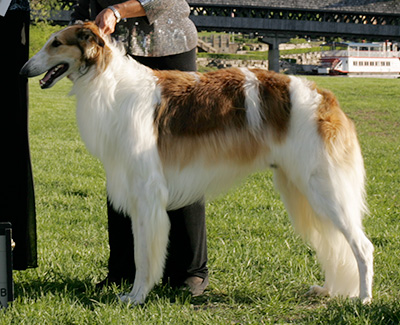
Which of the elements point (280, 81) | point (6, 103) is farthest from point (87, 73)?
point (280, 81)

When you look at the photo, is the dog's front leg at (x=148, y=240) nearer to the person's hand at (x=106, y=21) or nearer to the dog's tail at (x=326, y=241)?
the dog's tail at (x=326, y=241)

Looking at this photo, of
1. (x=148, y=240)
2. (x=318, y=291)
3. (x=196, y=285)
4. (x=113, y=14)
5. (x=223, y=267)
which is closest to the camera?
(x=113, y=14)

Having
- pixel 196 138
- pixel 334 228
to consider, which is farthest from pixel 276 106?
pixel 334 228

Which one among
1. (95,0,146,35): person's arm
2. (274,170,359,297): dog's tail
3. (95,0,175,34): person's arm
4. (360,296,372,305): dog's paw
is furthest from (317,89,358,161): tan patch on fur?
(95,0,146,35): person's arm

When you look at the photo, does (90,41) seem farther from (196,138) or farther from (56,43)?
(196,138)

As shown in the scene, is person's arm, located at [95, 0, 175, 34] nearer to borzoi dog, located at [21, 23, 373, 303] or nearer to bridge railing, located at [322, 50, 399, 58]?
borzoi dog, located at [21, 23, 373, 303]

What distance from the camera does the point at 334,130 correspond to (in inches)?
140

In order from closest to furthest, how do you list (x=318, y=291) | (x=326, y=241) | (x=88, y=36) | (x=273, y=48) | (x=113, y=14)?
(x=88, y=36) < (x=113, y=14) < (x=326, y=241) < (x=318, y=291) < (x=273, y=48)

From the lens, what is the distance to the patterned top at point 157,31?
389 centimetres

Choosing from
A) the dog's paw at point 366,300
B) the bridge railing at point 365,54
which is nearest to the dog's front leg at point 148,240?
the dog's paw at point 366,300

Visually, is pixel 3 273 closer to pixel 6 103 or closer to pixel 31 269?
pixel 31 269

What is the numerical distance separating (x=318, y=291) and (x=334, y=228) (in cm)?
55

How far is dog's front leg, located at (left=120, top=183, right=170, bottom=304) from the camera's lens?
145 inches

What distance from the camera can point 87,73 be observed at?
3602 mm
